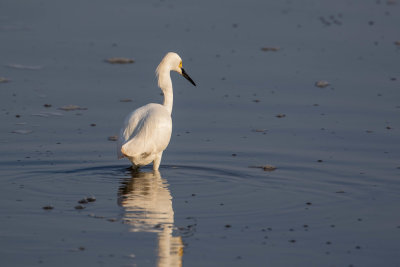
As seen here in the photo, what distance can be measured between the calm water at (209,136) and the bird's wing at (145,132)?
1.17 ft

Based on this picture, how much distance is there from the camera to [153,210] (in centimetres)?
777

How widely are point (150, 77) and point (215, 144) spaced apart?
2.83 meters

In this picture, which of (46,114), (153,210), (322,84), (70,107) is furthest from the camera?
(322,84)

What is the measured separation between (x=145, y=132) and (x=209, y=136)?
4.52ft

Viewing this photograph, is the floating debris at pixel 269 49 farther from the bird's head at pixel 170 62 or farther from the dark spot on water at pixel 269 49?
the bird's head at pixel 170 62

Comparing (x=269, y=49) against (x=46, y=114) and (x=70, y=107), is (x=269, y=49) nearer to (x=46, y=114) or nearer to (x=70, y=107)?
(x=70, y=107)

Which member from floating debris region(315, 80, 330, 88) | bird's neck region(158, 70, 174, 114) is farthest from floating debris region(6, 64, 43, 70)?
floating debris region(315, 80, 330, 88)

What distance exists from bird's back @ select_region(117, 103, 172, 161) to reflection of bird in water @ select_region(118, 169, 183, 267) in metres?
0.32

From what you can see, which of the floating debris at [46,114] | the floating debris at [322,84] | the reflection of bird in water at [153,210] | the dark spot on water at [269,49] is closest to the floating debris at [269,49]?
the dark spot on water at [269,49]

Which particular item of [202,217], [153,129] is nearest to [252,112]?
[153,129]

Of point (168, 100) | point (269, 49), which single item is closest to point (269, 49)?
point (269, 49)

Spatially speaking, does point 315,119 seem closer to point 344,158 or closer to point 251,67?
point 344,158

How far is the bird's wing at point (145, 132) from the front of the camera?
29.3 ft

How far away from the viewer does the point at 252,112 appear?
1120 cm
